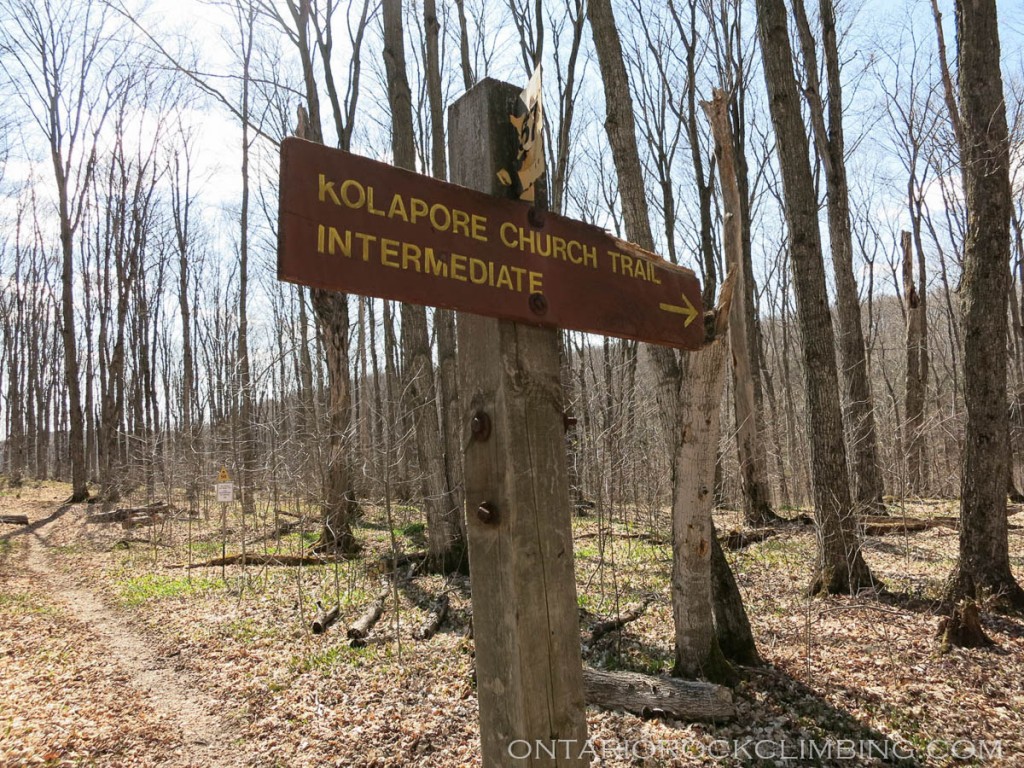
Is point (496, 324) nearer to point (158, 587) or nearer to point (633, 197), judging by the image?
point (633, 197)

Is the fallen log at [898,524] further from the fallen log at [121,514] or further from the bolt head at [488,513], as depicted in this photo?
the fallen log at [121,514]

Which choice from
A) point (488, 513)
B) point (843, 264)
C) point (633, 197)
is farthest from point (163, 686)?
point (843, 264)

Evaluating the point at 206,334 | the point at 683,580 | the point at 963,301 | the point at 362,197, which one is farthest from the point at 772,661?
the point at 206,334

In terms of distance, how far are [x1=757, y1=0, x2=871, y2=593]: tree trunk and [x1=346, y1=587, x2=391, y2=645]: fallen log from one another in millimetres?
4883

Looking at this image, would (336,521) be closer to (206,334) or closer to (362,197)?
(362,197)

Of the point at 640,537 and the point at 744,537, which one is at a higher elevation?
the point at 744,537

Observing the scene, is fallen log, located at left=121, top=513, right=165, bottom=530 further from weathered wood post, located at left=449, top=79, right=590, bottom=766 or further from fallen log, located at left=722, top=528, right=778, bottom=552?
weathered wood post, located at left=449, top=79, right=590, bottom=766

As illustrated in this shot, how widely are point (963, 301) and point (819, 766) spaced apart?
4.87m

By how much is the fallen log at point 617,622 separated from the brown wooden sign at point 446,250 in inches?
183

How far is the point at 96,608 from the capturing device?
848cm

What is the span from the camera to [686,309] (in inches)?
92.9

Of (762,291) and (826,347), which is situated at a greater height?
(762,291)

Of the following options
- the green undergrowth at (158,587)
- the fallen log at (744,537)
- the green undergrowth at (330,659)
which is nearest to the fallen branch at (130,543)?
the green undergrowth at (158,587)
